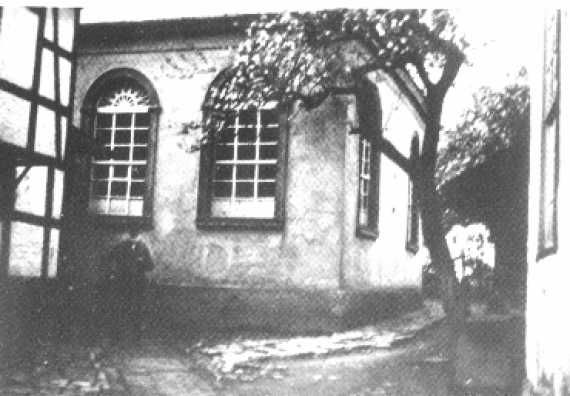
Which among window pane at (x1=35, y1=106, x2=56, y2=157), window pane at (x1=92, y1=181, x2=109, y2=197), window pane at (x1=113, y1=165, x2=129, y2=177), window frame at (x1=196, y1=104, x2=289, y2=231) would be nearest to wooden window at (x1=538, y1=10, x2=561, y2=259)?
window frame at (x1=196, y1=104, x2=289, y2=231)

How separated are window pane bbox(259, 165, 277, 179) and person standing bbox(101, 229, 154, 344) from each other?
2.37 ft

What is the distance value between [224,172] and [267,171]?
230mm

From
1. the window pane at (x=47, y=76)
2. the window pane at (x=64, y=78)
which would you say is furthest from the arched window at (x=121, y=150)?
the window pane at (x=47, y=76)

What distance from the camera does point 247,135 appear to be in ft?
10.1

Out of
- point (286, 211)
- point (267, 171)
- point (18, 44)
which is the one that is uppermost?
point (18, 44)

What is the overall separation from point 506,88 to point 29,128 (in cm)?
259

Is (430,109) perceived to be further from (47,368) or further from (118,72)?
(47,368)

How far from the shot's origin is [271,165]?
312 cm

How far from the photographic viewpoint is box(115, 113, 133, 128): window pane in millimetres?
3127

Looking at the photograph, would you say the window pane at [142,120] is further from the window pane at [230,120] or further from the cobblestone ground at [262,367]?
the cobblestone ground at [262,367]

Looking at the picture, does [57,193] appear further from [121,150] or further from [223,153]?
[223,153]

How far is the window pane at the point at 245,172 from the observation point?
9.85 feet

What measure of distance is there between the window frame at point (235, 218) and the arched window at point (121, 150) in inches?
10.7

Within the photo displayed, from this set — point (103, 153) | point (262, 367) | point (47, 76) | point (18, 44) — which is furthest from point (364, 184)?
point (18, 44)
